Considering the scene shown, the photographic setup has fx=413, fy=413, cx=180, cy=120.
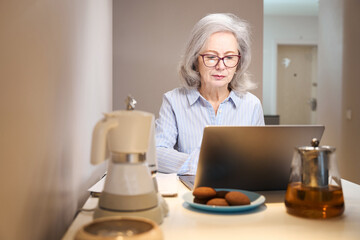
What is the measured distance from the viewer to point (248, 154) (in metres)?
1.13

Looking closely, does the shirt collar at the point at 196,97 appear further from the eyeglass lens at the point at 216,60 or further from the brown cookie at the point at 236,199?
the brown cookie at the point at 236,199

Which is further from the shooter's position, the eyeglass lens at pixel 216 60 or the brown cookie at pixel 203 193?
the eyeglass lens at pixel 216 60

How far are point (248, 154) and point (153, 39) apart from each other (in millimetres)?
1886

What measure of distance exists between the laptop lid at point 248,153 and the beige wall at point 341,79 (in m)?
3.13

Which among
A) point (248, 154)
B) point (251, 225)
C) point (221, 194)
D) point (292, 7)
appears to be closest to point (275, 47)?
point (292, 7)

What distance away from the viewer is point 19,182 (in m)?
0.80

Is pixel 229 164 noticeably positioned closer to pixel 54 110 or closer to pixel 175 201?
pixel 175 201

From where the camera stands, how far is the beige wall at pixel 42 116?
737mm

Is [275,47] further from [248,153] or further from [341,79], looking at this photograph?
[248,153]

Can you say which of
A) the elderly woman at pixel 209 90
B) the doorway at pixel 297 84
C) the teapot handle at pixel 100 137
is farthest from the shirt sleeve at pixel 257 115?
the doorway at pixel 297 84

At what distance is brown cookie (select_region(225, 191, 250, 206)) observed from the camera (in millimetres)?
983

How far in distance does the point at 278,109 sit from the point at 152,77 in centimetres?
→ 559

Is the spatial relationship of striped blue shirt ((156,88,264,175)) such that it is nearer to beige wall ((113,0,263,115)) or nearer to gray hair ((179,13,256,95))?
gray hair ((179,13,256,95))

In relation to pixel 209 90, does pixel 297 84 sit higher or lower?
higher
